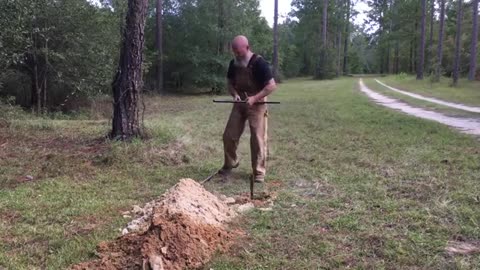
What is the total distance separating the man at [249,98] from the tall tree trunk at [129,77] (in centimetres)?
213

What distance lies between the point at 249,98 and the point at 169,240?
2.70 m

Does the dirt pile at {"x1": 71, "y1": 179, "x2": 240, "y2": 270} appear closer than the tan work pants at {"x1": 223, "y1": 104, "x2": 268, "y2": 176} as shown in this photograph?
Yes

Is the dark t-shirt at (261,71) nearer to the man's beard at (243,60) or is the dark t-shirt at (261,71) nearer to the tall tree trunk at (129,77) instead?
the man's beard at (243,60)

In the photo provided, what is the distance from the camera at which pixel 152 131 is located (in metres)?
7.98

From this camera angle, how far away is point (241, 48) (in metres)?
5.68

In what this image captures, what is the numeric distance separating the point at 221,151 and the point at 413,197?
12.3 feet

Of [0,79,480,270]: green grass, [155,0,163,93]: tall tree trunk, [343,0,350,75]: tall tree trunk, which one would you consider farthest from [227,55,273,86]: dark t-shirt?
[343,0,350,75]: tall tree trunk

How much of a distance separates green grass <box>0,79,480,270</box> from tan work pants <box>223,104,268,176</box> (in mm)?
265

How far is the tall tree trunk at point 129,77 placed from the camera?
7.52 meters

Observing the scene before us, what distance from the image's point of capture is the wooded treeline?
13.5 metres

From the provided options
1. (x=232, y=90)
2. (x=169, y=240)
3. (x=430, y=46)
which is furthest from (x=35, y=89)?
(x=430, y=46)

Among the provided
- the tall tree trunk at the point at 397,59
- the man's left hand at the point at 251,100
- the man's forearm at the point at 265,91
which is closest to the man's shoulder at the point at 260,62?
the man's forearm at the point at 265,91

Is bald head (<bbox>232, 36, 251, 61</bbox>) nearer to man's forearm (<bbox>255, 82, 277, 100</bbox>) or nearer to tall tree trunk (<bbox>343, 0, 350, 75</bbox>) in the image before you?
man's forearm (<bbox>255, 82, 277, 100</bbox>)

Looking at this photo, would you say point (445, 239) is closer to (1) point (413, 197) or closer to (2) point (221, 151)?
(1) point (413, 197)
